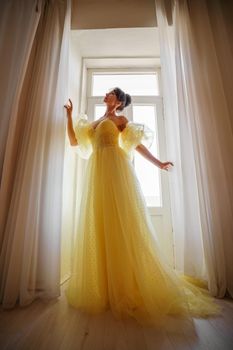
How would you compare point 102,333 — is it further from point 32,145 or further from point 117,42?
point 117,42

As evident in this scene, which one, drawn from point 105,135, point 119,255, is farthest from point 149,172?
point 119,255

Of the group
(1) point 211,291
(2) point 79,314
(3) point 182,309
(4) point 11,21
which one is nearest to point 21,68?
(4) point 11,21

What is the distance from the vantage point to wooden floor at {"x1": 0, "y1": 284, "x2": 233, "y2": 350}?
624mm

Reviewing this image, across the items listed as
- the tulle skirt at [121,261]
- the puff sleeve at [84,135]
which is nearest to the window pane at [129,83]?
the puff sleeve at [84,135]

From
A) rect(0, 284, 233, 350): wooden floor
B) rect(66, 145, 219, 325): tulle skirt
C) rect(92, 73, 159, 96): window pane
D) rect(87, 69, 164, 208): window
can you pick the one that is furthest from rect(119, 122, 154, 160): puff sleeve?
rect(0, 284, 233, 350): wooden floor

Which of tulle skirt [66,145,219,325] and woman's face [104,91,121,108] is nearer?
tulle skirt [66,145,219,325]

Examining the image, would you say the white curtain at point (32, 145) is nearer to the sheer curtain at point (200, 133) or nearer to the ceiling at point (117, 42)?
the ceiling at point (117, 42)

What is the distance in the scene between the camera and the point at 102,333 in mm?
690

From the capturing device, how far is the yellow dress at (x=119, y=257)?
2.73ft

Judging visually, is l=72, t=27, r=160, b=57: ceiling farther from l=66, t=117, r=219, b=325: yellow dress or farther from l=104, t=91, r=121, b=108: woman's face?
l=66, t=117, r=219, b=325: yellow dress

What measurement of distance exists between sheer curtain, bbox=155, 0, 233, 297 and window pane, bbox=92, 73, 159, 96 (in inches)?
20.8

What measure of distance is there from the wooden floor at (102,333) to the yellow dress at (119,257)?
54mm

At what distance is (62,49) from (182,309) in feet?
5.61

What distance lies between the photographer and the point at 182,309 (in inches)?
31.7
